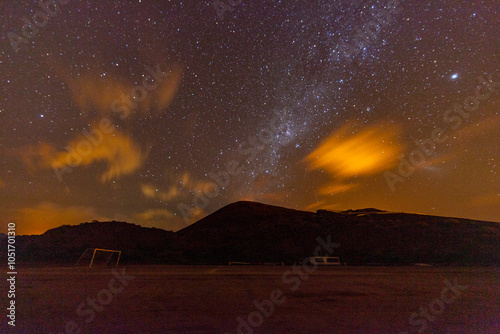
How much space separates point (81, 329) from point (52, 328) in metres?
0.45

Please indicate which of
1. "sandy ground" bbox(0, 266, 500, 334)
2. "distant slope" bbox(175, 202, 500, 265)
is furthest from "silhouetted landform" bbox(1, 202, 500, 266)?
"sandy ground" bbox(0, 266, 500, 334)

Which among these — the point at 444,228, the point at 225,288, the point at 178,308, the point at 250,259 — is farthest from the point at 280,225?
the point at 178,308

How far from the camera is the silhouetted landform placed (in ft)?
74.2

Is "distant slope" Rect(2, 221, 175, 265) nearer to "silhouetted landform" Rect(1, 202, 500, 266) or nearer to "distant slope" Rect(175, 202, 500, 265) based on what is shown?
"silhouetted landform" Rect(1, 202, 500, 266)

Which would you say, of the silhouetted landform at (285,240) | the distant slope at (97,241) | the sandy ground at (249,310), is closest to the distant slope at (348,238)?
the silhouetted landform at (285,240)

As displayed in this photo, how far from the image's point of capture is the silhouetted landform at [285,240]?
2261cm

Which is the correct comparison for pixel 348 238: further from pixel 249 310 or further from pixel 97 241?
pixel 249 310

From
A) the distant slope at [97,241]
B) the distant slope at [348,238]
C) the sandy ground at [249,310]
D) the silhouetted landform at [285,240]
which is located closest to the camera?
the sandy ground at [249,310]

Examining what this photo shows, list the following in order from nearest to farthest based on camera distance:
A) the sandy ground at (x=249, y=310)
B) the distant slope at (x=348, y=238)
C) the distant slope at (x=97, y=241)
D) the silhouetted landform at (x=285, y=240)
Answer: the sandy ground at (x=249, y=310), the distant slope at (x=97, y=241), the silhouetted landform at (x=285, y=240), the distant slope at (x=348, y=238)

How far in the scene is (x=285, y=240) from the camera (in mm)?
30719

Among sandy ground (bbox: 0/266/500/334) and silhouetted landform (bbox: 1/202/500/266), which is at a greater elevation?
silhouetted landform (bbox: 1/202/500/266)

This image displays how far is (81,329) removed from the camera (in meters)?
3.83

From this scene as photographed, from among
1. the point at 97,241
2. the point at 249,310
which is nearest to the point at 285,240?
the point at 97,241

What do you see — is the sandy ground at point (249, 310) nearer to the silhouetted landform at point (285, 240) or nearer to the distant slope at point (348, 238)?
the silhouetted landform at point (285, 240)
